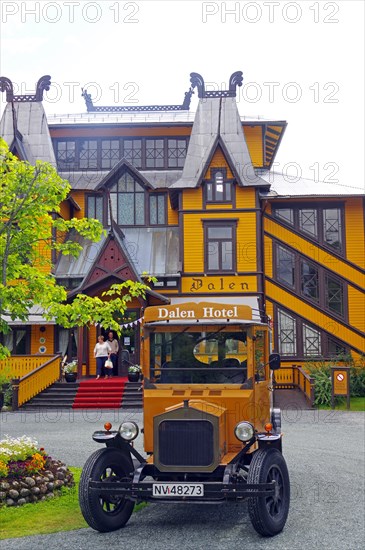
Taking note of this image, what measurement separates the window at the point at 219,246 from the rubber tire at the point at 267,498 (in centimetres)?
2032

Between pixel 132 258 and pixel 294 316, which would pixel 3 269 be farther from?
pixel 294 316

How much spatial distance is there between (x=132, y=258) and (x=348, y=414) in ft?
40.4

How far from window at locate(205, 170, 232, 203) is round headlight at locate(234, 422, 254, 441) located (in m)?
21.5

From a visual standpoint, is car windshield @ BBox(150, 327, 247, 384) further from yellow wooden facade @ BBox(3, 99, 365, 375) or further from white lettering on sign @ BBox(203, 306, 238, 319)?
yellow wooden facade @ BBox(3, 99, 365, 375)

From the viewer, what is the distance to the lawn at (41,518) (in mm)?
8375

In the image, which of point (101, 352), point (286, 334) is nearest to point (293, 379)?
point (286, 334)

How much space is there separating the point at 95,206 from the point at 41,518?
23650 mm

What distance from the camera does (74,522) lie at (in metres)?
8.74

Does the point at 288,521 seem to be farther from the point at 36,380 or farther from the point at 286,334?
the point at 286,334

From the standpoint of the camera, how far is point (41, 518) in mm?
8852

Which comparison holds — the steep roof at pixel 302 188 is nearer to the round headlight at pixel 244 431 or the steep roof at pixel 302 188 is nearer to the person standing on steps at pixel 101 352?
the person standing on steps at pixel 101 352

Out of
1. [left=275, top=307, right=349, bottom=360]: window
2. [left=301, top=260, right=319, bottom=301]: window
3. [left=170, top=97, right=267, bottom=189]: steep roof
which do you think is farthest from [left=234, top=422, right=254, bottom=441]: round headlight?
[left=301, top=260, right=319, bottom=301]: window

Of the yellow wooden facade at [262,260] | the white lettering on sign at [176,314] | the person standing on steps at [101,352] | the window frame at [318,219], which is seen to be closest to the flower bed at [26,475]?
the white lettering on sign at [176,314]

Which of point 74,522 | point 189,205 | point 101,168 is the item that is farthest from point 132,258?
point 74,522
